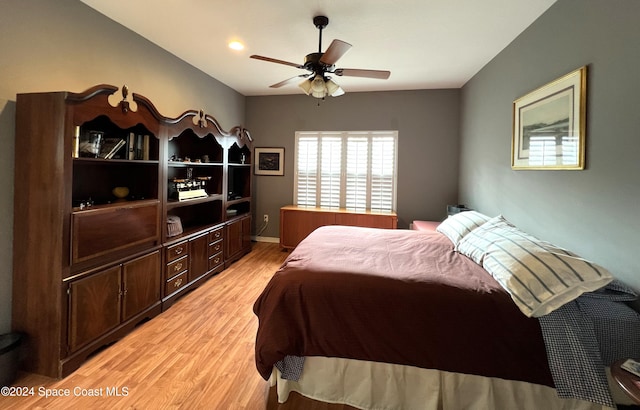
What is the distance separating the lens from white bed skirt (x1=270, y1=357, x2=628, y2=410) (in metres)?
1.49

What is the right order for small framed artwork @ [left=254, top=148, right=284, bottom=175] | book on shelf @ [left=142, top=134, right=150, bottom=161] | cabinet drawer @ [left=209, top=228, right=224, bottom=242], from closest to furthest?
book on shelf @ [left=142, top=134, right=150, bottom=161] < cabinet drawer @ [left=209, top=228, right=224, bottom=242] < small framed artwork @ [left=254, top=148, right=284, bottom=175]

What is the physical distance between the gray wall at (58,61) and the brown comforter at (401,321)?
6.20 ft

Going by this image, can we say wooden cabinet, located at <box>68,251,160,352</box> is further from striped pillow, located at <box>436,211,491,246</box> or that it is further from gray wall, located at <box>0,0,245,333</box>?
striped pillow, located at <box>436,211,491,246</box>

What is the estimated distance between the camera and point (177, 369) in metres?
1.98

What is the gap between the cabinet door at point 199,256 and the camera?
10.5 ft

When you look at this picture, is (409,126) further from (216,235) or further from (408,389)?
(408,389)

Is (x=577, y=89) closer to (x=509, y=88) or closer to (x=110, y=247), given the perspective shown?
(x=509, y=88)

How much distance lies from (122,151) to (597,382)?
11.5ft

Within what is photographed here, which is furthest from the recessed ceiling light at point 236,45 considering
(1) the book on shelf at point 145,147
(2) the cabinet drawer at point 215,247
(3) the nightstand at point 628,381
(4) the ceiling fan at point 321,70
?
(3) the nightstand at point 628,381

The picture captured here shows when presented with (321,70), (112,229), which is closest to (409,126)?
(321,70)

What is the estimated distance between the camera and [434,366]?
153cm

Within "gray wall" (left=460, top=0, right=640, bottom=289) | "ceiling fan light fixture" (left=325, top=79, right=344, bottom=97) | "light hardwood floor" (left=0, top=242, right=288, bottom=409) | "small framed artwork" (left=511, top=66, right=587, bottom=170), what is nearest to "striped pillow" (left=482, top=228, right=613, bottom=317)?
"gray wall" (left=460, top=0, right=640, bottom=289)

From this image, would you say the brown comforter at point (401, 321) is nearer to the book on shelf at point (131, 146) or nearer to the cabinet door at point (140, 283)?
the cabinet door at point (140, 283)

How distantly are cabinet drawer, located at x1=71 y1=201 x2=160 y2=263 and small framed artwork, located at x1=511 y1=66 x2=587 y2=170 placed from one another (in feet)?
11.1
